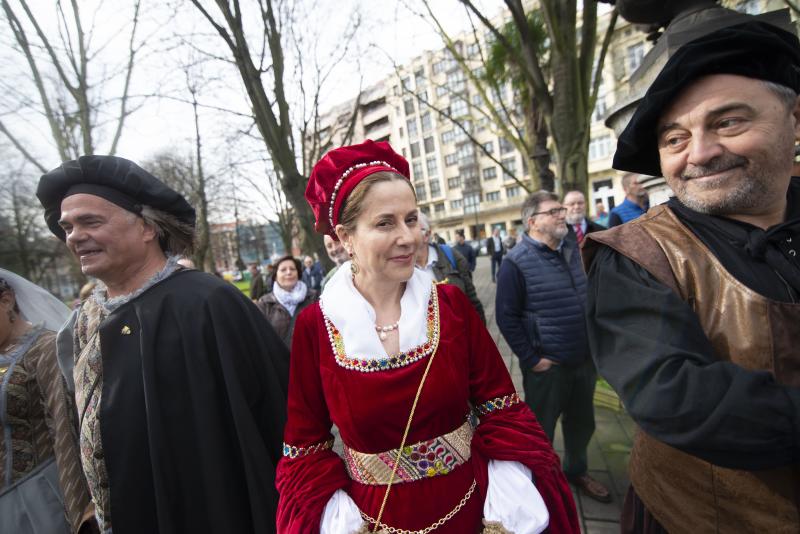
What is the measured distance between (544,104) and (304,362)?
4.59 meters

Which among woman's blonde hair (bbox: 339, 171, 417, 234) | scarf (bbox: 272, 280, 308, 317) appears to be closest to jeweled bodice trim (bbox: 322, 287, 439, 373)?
woman's blonde hair (bbox: 339, 171, 417, 234)

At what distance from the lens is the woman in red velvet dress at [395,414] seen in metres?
1.24

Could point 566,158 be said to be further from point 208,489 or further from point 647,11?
point 208,489

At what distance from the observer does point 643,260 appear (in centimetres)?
110

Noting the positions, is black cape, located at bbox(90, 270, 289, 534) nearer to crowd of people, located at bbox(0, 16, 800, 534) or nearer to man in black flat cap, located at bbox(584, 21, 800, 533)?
crowd of people, located at bbox(0, 16, 800, 534)

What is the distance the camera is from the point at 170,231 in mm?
1938

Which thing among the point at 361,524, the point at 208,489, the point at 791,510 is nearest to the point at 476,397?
the point at 361,524

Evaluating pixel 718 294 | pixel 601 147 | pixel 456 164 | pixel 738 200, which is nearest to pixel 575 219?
pixel 738 200

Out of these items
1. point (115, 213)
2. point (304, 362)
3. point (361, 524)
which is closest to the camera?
point (361, 524)

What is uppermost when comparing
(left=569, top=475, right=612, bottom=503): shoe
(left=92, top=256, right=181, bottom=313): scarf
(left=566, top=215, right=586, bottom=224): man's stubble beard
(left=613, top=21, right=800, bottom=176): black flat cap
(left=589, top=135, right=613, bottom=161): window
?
(left=589, top=135, right=613, bottom=161): window

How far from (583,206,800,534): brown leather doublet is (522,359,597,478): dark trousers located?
1.58 m

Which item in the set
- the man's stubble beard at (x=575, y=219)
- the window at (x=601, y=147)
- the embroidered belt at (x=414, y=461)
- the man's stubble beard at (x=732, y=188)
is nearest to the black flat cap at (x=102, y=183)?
the embroidered belt at (x=414, y=461)

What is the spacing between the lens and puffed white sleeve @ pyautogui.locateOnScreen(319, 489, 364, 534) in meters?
1.21

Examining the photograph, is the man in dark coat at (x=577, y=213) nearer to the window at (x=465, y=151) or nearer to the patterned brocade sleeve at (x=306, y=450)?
the patterned brocade sleeve at (x=306, y=450)
